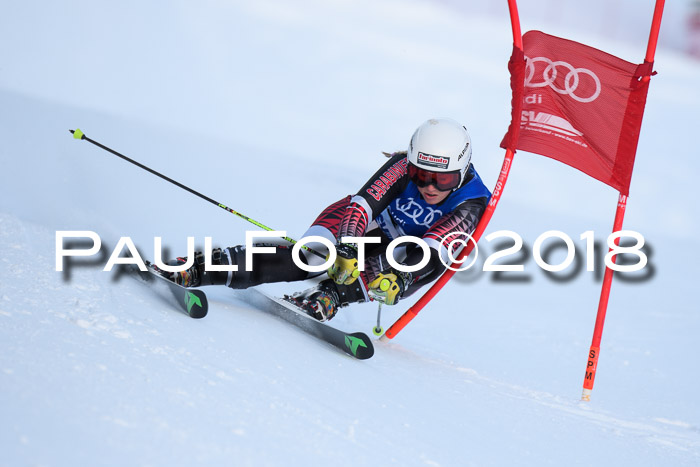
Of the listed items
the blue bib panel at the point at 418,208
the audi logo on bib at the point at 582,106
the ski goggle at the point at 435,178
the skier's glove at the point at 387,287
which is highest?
the audi logo on bib at the point at 582,106

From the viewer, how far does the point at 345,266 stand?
3775mm

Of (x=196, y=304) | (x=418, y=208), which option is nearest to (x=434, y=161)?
(x=418, y=208)

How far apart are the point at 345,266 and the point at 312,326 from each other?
1.15ft

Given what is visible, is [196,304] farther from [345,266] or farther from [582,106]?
[582,106]

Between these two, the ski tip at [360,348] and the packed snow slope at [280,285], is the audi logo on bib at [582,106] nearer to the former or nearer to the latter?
the packed snow slope at [280,285]

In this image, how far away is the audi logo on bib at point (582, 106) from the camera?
408 centimetres

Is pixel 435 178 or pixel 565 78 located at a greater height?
pixel 565 78

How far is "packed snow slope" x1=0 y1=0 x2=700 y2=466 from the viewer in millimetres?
2248

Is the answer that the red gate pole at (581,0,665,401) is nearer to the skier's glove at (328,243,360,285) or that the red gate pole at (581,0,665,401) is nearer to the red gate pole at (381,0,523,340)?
the red gate pole at (381,0,523,340)

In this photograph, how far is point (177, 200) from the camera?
6.36 metres

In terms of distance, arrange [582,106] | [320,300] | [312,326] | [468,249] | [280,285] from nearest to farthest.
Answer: [312,326] → [320,300] → [468,249] → [582,106] → [280,285]

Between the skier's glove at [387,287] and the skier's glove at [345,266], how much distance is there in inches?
4.5

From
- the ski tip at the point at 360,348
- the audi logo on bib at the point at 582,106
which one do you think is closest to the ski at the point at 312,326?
the ski tip at the point at 360,348

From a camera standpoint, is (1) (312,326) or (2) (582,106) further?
(2) (582,106)
